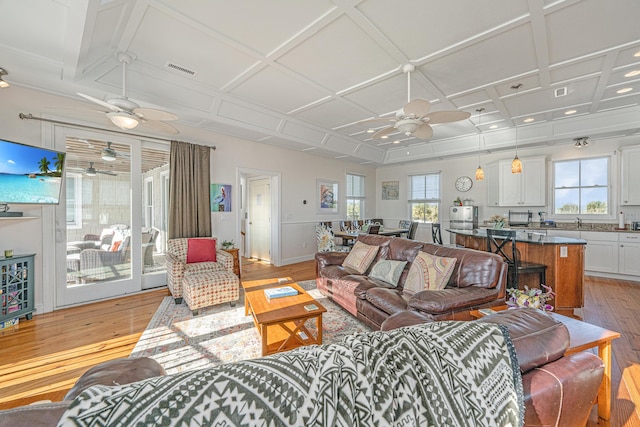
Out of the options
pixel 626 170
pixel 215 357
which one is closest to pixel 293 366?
pixel 215 357

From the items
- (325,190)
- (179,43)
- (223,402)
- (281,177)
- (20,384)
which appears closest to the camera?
(223,402)

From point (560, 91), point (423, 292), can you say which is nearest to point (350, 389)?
point (423, 292)

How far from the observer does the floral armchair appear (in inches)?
138

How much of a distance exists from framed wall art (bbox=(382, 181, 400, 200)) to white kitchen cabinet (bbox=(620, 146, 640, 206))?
4.62 meters

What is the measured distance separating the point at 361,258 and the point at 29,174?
13.1ft

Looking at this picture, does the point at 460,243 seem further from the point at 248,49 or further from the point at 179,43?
the point at 179,43

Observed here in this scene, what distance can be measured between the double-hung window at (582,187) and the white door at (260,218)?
6512 millimetres

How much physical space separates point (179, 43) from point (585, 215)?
25.5 feet

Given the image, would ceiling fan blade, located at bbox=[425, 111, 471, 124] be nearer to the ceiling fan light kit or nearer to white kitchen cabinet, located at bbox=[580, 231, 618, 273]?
the ceiling fan light kit

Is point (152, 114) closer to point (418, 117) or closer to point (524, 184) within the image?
point (418, 117)

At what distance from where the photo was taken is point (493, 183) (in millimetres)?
6414

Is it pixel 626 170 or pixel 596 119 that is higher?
pixel 596 119

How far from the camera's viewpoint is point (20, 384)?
1.99 metres

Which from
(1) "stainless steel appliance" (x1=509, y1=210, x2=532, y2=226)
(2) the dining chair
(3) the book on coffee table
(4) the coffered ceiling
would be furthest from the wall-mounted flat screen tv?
(1) "stainless steel appliance" (x1=509, y1=210, x2=532, y2=226)
